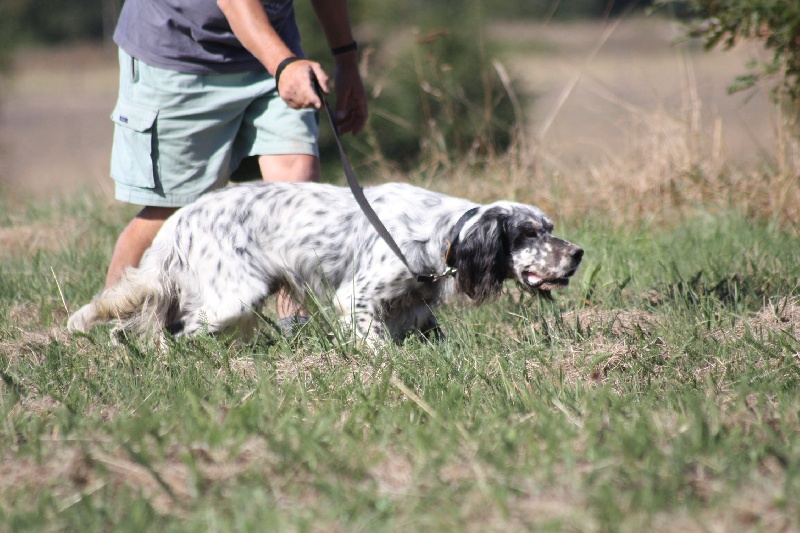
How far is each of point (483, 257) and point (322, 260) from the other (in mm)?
728

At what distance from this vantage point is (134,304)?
12.5ft

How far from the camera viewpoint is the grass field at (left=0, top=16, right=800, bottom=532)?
6.64 ft

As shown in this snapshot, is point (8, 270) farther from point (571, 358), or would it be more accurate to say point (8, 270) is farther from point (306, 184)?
point (571, 358)

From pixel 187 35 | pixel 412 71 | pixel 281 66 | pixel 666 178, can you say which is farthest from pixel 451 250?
pixel 412 71

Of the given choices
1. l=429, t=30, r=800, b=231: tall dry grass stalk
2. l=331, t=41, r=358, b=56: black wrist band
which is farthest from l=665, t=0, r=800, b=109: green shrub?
l=331, t=41, r=358, b=56: black wrist band

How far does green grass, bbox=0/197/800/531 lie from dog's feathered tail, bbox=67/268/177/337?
0.09 m

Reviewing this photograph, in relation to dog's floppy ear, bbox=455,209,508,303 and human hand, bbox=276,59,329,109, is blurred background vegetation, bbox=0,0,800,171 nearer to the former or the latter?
dog's floppy ear, bbox=455,209,508,303

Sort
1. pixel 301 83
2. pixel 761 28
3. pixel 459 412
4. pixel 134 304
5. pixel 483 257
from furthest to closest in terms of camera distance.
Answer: pixel 761 28
pixel 134 304
pixel 483 257
pixel 301 83
pixel 459 412

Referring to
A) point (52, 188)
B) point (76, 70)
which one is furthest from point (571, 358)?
point (76, 70)

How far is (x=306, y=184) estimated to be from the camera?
3932 millimetres

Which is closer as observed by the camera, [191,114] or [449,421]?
[449,421]

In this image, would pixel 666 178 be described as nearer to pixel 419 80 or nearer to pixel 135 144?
pixel 419 80

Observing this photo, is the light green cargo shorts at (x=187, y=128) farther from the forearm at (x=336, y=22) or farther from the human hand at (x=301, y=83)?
the human hand at (x=301, y=83)

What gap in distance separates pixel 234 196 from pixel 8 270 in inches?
79.0
